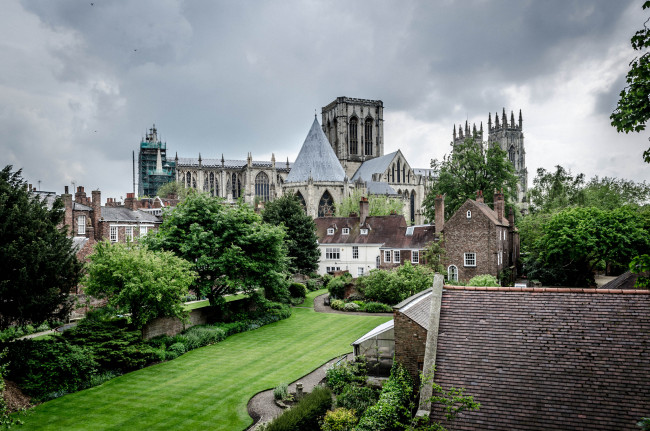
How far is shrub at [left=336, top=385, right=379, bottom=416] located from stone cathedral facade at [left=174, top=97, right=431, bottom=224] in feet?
194

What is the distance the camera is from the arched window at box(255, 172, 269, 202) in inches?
4200

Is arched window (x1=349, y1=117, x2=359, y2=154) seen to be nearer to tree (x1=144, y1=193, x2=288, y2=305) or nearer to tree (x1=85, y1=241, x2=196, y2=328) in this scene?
tree (x1=144, y1=193, x2=288, y2=305)

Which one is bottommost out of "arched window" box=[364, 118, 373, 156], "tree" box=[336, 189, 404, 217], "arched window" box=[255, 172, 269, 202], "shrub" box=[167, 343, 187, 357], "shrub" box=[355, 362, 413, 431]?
"shrub" box=[167, 343, 187, 357]

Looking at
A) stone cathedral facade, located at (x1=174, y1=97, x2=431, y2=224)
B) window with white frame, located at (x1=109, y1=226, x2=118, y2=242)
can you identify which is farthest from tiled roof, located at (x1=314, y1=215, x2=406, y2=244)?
stone cathedral facade, located at (x1=174, y1=97, x2=431, y2=224)

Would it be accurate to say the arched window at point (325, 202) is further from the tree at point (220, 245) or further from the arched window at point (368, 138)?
the tree at point (220, 245)

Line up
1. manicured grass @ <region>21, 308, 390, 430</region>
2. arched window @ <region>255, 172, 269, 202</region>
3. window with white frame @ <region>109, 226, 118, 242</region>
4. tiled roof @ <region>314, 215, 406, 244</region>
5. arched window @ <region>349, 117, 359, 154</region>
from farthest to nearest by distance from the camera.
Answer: arched window @ <region>255, 172, 269, 202</region>
arched window @ <region>349, 117, 359, 154</region>
tiled roof @ <region>314, 215, 406, 244</region>
window with white frame @ <region>109, 226, 118, 242</region>
manicured grass @ <region>21, 308, 390, 430</region>

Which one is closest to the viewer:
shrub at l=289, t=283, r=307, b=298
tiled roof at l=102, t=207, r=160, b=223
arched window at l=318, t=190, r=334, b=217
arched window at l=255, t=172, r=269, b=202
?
shrub at l=289, t=283, r=307, b=298

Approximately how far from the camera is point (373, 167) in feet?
305

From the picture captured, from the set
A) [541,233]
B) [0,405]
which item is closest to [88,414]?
[0,405]

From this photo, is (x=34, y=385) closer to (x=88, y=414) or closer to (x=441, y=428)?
(x=88, y=414)

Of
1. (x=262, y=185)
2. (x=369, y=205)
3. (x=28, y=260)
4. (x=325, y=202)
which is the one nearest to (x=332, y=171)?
(x=325, y=202)

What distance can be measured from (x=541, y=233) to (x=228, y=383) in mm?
34628

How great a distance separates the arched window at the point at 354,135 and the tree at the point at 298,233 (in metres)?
59.7

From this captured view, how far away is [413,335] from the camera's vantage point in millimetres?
15336
